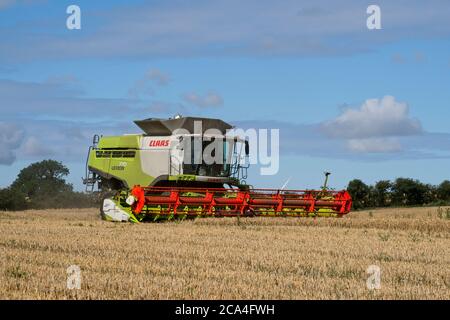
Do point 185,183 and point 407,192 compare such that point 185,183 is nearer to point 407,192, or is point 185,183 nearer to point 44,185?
point 44,185

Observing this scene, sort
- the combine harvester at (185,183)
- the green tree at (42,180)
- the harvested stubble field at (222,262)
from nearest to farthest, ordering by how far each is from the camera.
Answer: the harvested stubble field at (222,262) < the combine harvester at (185,183) < the green tree at (42,180)

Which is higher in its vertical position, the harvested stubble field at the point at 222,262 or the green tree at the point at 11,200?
the green tree at the point at 11,200

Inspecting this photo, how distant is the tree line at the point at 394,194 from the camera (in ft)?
113

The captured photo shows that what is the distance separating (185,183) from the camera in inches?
740

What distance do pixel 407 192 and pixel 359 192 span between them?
96.4 inches

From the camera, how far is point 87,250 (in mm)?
10320

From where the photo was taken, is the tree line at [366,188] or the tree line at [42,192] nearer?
the tree line at [42,192]

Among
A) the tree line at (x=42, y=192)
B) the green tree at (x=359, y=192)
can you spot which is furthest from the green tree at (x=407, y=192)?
the tree line at (x=42, y=192)

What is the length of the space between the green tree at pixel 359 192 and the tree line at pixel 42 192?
41.0ft

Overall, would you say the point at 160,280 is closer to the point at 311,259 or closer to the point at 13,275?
the point at 13,275

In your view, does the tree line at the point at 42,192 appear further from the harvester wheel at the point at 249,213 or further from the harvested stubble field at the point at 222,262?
the harvested stubble field at the point at 222,262

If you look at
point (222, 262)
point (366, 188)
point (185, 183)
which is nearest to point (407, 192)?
point (366, 188)
